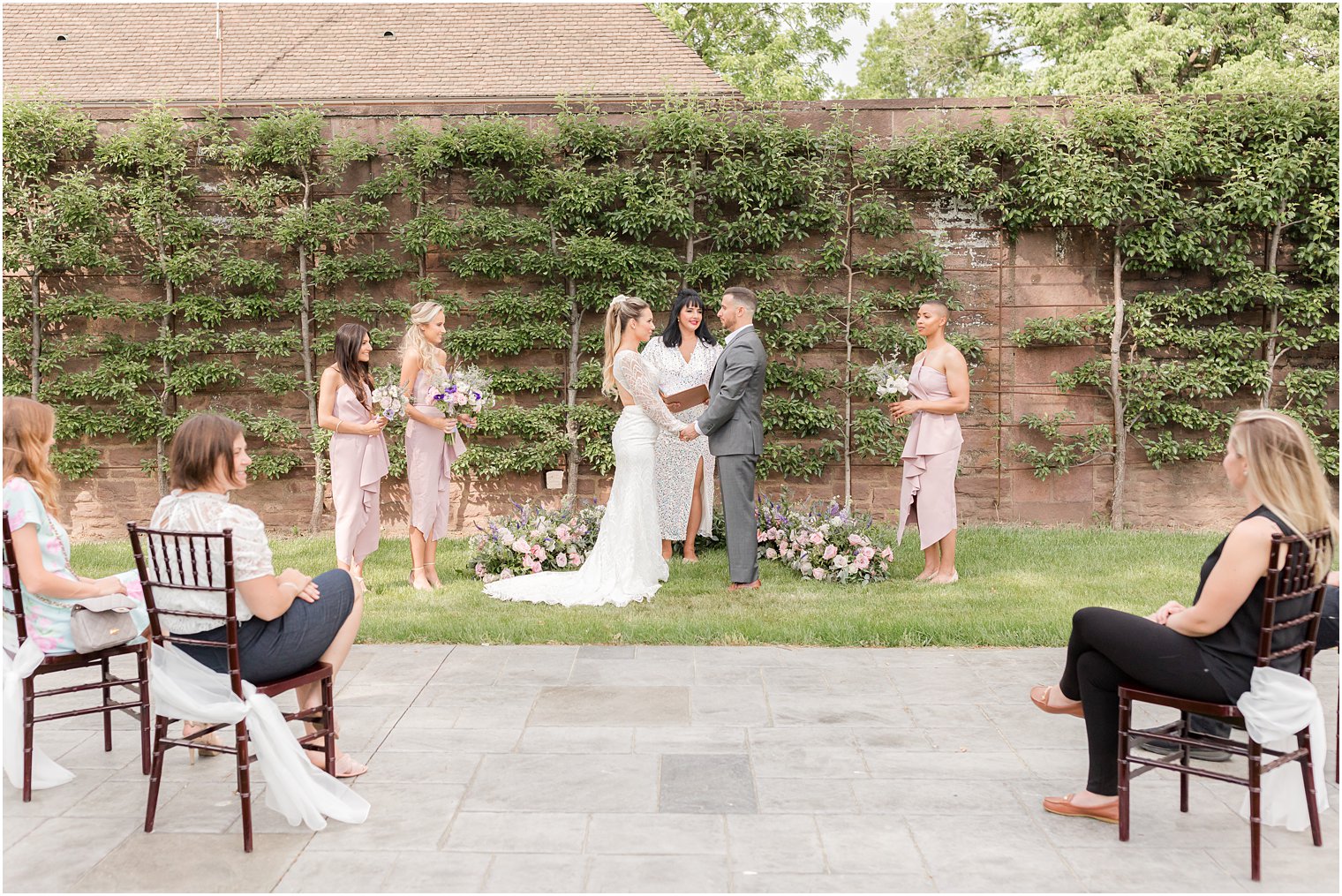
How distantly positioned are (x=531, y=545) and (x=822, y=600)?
83.5 inches

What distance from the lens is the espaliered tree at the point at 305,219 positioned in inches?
383

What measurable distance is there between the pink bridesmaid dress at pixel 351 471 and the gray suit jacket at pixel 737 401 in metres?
2.15

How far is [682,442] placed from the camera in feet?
27.3

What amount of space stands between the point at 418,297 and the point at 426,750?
628cm

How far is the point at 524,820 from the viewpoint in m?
3.60

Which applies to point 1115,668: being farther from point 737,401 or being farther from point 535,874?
point 737,401

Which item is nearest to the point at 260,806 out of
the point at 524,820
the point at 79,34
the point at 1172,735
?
the point at 524,820

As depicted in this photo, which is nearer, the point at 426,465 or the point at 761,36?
the point at 426,465

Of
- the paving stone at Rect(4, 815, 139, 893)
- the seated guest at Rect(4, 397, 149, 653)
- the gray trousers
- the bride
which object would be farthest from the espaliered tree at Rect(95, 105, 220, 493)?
the paving stone at Rect(4, 815, 139, 893)

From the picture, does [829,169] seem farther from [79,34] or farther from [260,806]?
[79,34]

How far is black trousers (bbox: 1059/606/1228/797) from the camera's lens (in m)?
3.40

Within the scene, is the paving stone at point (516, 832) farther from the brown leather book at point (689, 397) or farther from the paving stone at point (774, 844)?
the brown leather book at point (689, 397)

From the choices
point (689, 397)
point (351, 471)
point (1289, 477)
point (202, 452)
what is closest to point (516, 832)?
point (202, 452)

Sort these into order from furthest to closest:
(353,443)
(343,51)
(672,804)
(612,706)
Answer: (343,51), (353,443), (612,706), (672,804)
